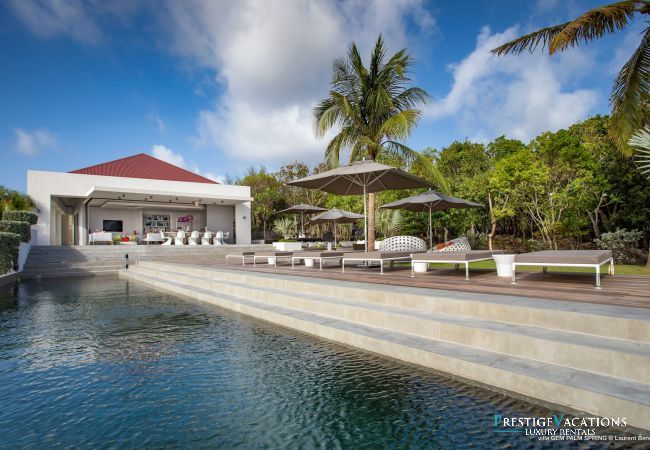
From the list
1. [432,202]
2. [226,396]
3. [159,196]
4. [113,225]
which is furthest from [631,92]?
[113,225]

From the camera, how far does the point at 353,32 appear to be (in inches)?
558

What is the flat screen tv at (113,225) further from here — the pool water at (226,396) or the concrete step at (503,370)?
the concrete step at (503,370)

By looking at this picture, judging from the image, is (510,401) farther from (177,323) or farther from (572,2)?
(572,2)

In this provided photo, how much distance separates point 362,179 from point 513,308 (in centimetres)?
552

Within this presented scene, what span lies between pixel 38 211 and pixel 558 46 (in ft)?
73.9

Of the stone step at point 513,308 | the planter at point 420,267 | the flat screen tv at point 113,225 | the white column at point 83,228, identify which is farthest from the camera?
the flat screen tv at point 113,225

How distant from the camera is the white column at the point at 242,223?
2528 centimetres

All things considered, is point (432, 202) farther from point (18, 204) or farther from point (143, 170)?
point (143, 170)

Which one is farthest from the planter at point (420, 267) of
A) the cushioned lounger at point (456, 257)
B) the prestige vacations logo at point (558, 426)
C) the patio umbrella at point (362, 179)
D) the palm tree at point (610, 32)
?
the prestige vacations logo at point (558, 426)

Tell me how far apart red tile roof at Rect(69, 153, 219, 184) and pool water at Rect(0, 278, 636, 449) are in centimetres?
2028

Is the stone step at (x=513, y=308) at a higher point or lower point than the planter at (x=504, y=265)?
lower

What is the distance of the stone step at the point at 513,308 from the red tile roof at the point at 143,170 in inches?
838

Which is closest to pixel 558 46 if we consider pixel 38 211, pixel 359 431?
pixel 359 431

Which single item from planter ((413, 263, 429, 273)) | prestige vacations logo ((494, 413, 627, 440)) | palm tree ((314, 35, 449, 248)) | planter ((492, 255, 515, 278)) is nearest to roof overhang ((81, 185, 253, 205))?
palm tree ((314, 35, 449, 248))
